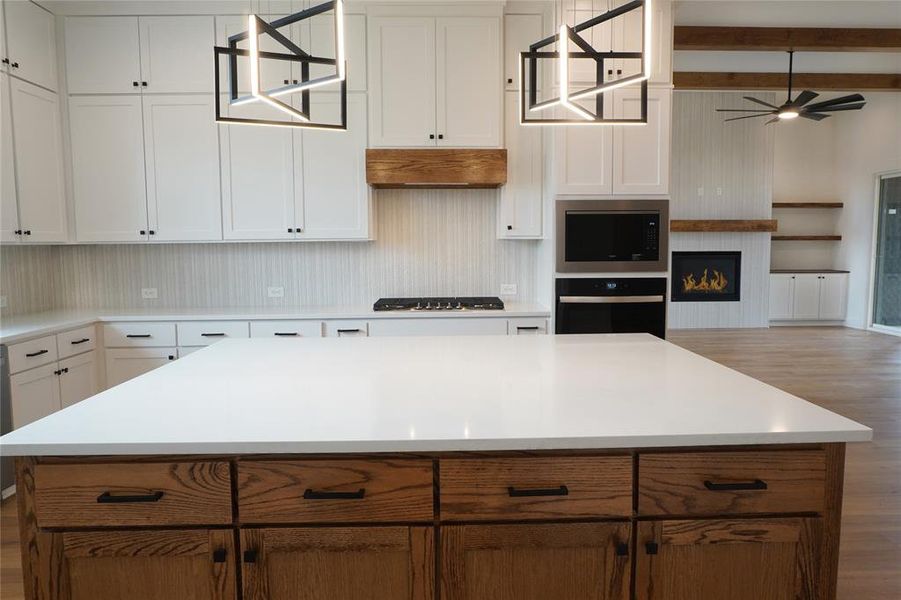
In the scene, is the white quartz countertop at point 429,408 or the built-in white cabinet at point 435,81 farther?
the built-in white cabinet at point 435,81

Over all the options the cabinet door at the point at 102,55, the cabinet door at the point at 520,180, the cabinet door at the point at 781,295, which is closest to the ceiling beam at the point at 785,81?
the cabinet door at the point at 781,295

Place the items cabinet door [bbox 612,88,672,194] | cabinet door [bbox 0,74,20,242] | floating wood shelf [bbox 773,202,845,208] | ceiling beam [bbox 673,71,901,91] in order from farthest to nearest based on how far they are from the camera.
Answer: floating wood shelf [bbox 773,202,845,208] < ceiling beam [bbox 673,71,901,91] < cabinet door [bbox 612,88,672,194] < cabinet door [bbox 0,74,20,242]

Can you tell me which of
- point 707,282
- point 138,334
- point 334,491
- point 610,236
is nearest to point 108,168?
point 138,334

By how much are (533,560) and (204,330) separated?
114 inches

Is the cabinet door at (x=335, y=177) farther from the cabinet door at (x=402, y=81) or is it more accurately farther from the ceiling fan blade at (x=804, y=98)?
the ceiling fan blade at (x=804, y=98)

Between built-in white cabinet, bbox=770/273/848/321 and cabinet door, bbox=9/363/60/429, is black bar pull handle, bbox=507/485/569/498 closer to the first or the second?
cabinet door, bbox=9/363/60/429

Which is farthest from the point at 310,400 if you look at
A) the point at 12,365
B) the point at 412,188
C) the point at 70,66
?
the point at 70,66

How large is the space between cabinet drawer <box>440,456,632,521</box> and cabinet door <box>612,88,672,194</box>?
8.62 feet

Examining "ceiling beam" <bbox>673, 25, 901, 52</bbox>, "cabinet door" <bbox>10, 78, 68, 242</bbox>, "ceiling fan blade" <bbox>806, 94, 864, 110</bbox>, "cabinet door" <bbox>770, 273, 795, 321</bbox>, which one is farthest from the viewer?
"cabinet door" <bbox>770, 273, 795, 321</bbox>

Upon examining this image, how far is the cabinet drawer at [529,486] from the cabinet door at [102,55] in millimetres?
3641

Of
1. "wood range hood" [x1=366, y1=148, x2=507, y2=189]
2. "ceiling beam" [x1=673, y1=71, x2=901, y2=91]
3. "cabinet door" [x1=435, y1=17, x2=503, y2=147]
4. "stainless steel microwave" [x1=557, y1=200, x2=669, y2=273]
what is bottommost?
"stainless steel microwave" [x1=557, y1=200, x2=669, y2=273]

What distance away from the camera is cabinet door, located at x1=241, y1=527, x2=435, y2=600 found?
4.08 ft

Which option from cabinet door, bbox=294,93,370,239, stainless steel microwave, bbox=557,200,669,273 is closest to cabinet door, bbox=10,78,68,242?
cabinet door, bbox=294,93,370,239

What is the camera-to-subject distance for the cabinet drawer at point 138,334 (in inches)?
139
